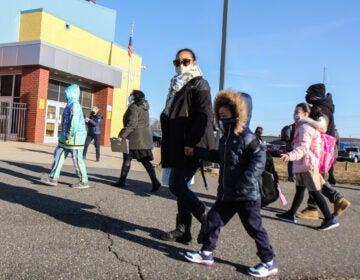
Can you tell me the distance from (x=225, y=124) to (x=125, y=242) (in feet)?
→ 5.20

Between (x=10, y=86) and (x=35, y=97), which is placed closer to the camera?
(x=35, y=97)

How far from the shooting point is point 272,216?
5715mm

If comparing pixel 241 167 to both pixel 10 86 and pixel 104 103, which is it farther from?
pixel 104 103

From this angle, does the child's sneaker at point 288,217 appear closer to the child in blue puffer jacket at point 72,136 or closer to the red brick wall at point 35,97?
the child in blue puffer jacket at point 72,136

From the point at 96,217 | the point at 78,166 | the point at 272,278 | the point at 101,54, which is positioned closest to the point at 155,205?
the point at 96,217

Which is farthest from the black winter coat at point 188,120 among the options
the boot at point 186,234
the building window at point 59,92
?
the building window at point 59,92

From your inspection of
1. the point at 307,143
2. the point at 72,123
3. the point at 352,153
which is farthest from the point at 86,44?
the point at 352,153

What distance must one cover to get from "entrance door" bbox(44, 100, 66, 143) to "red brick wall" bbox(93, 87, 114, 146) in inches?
113

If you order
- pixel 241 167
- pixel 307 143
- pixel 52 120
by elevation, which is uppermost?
pixel 52 120

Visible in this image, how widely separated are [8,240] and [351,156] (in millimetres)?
43200

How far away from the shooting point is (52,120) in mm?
20812

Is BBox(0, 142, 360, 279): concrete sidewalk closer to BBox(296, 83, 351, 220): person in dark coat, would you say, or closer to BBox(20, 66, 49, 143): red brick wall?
BBox(296, 83, 351, 220): person in dark coat

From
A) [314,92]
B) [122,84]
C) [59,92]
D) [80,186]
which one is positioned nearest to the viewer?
[314,92]

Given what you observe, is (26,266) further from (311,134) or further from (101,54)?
(101,54)
